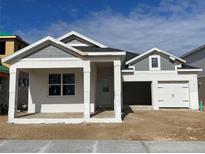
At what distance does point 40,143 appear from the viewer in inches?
259

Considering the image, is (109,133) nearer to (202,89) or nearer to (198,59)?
(202,89)

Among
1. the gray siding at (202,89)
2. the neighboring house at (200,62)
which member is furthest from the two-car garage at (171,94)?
the neighboring house at (200,62)

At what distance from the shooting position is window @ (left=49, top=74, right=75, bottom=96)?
543 inches

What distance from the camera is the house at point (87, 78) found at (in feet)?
35.4

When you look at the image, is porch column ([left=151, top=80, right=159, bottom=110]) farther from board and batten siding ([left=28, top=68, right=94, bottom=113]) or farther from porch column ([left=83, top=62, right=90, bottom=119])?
porch column ([left=83, top=62, right=90, bottom=119])

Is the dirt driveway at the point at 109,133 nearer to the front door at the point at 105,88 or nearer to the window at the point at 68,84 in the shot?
the window at the point at 68,84

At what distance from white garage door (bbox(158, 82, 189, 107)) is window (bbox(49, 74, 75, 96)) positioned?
7.45m

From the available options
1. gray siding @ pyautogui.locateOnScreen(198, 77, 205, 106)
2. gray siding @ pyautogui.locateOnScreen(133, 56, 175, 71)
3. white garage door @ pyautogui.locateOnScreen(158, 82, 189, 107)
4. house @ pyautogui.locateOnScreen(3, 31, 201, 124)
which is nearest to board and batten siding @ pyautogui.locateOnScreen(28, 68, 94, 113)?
house @ pyautogui.locateOnScreen(3, 31, 201, 124)

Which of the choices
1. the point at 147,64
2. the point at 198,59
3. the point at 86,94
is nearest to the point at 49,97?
the point at 86,94

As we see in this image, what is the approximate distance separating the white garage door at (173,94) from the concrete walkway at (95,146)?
34.5 feet

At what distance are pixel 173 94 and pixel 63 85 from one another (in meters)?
9.07

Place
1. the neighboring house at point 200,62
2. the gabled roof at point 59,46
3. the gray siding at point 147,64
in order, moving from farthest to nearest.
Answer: the neighboring house at point 200,62
the gray siding at point 147,64
the gabled roof at point 59,46

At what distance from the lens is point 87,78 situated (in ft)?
35.6

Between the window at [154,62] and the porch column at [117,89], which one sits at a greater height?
the window at [154,62]
